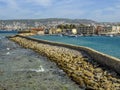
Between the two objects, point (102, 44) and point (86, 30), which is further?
point (86, 30)

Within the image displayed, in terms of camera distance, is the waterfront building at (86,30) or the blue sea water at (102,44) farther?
the waterfront building at (86,30)

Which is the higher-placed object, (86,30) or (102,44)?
(102,44)

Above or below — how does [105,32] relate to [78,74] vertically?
below

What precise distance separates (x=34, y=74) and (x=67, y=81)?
159 inches

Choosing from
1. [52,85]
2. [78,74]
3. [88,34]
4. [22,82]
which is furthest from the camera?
[88,34]

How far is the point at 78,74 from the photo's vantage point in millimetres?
21547

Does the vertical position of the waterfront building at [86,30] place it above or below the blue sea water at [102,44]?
below

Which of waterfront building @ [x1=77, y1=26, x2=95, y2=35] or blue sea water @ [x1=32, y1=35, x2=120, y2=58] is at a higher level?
blue sea water @ [x1=32, y1=35, x2=120, y2=58]

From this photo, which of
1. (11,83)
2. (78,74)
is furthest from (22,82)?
(78,74)

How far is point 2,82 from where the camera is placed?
65.8ft

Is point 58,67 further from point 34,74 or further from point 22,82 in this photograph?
point 22,82

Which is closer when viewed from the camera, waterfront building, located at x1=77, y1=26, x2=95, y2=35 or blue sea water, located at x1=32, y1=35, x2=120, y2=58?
blue sea water, located at x1=32, y1=35, x2=120, y2=58

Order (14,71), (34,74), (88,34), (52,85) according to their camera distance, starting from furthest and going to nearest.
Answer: (88,34), (14,71), (34,74), (52,85)

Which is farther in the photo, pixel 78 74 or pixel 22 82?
pixel 78 74
